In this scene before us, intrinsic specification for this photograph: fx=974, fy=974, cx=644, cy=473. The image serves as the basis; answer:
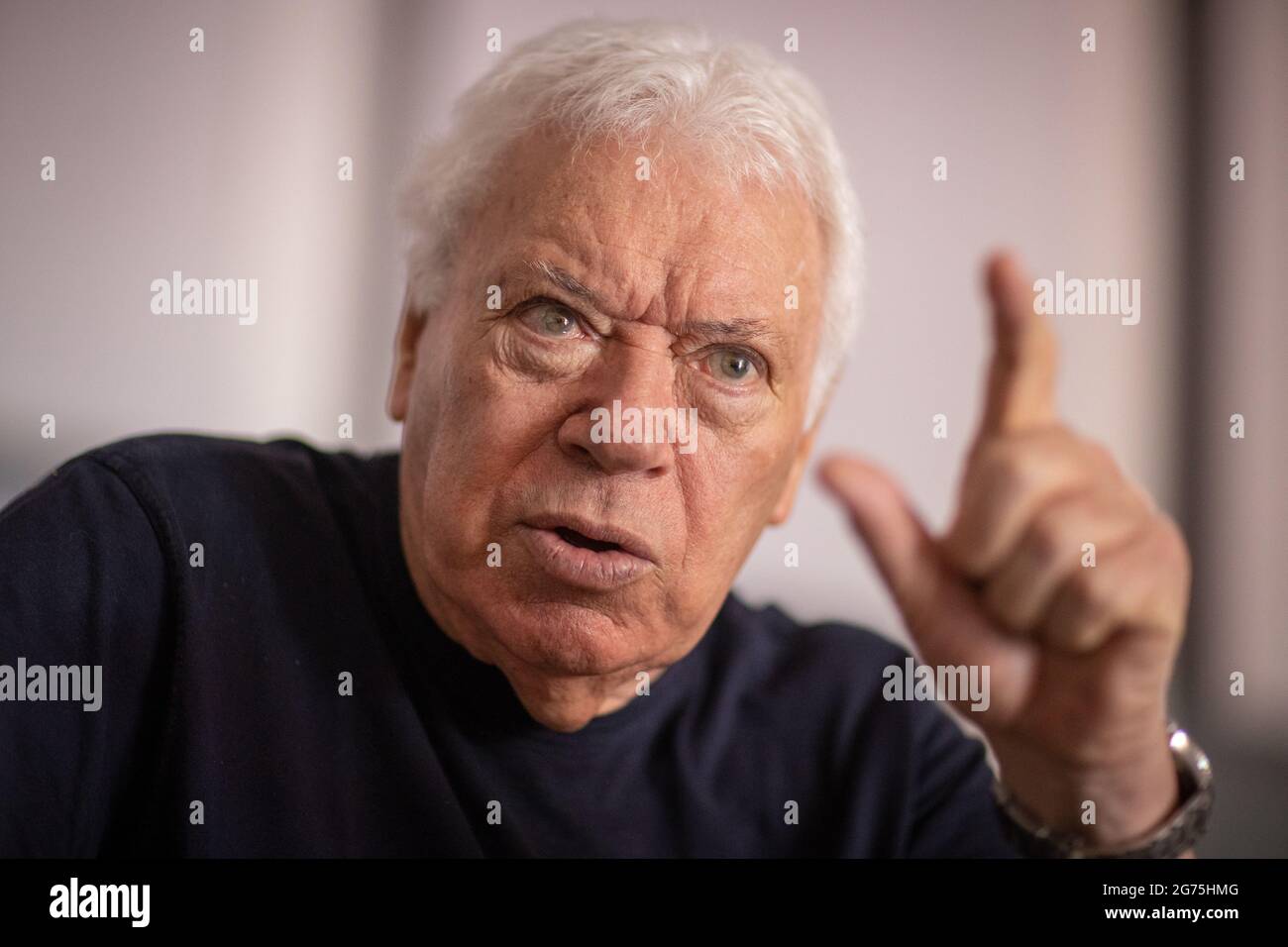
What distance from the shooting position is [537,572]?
109 cm

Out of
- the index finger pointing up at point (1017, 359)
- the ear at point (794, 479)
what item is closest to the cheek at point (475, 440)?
the ear at point (794, 479)

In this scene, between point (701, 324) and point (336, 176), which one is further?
point (336, 176)

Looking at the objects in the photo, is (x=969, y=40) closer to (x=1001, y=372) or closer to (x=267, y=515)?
(x=1001, y=372)

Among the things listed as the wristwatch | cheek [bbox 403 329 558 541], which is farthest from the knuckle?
cheek [bbox 403 329 558 541]

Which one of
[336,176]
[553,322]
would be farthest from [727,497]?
[336,176]

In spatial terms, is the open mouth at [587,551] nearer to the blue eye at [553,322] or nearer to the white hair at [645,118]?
the blue eye at [553,322]

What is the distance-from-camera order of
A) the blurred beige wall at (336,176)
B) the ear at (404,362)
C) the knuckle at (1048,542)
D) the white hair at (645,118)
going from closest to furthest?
the knuckle at (1048,542) < the white hair at (645,118) < the ear at (404,362) < the blurred beige wall at (336,176)

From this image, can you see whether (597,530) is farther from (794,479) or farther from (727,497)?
(794,479)

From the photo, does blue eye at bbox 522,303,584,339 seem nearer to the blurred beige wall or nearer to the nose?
the nose

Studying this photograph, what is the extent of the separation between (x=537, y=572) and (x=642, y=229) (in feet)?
1.31

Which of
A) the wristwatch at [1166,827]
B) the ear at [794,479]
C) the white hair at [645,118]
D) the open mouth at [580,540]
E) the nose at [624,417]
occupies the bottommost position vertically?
the wristwatch at [1166,827]

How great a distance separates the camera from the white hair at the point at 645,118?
1.15 meters

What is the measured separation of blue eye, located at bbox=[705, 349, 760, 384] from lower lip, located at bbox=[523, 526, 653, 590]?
245 millimetres

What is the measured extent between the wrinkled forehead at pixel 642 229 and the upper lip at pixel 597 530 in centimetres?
24
